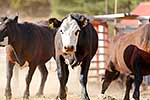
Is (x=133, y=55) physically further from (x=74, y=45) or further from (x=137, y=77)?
(x=74, y=45)

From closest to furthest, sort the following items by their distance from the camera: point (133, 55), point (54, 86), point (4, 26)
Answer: point (133, 55), point (4, 26), point (54, 86)

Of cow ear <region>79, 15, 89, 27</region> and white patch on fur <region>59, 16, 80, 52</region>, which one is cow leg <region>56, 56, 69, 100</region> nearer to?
white patch on fur <region>59, 16, 80, 52</region>

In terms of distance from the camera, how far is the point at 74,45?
33.6 feet

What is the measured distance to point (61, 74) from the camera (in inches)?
436

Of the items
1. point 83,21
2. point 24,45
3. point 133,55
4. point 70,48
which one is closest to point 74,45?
point 70,48

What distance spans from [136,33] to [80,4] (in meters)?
30.0

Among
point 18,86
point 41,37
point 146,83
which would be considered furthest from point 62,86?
point 146,83

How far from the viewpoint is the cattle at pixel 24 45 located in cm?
1268

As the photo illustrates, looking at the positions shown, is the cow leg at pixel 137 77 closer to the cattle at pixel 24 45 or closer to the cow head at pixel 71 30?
the cow head at pixel 71 30

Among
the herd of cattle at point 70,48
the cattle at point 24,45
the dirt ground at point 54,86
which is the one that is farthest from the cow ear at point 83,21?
the dirt ground at point 54,86

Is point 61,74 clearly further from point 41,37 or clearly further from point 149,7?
point 149,7

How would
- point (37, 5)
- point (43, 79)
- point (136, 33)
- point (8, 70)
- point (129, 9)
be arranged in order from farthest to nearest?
point (37, 5) → point (129, 9) → point (43, 79) → point (8, 70) → point (136, 33)

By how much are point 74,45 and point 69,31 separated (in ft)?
0.98

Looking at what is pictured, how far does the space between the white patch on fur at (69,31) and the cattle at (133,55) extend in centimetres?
186
